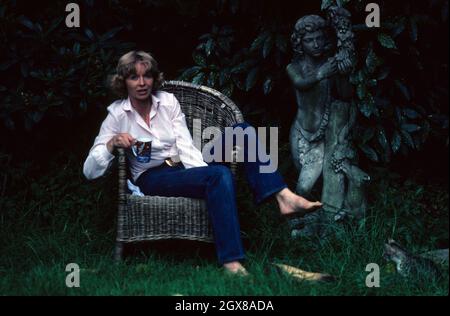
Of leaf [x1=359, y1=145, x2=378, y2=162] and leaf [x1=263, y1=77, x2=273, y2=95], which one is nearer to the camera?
leaf [x1=359, y1=145, x2=378, y2=162]

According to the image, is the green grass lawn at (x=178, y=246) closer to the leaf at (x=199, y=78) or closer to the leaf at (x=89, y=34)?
the leaf at (x=199, y=78)

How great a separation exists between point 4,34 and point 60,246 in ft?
4.94

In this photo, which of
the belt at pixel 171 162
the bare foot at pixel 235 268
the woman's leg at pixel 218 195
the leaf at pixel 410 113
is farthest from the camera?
the leaf at pixel 410 113

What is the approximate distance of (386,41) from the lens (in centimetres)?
482

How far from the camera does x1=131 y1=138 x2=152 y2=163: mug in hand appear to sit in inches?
169

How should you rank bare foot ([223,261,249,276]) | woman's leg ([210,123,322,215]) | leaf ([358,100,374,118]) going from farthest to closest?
leaf ([358,100,374,118]), woman's leg ([210,123,322,215]), bare foot ([223,261,249,276])

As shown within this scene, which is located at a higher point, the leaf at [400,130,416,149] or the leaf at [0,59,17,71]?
the leaf at [0,59,17,71]

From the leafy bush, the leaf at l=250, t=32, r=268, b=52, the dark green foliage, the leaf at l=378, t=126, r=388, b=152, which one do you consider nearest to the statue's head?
the leafy bush

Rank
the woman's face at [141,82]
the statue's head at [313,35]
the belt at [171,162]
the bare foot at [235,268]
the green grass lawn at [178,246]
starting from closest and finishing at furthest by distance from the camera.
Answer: the green grass lawn at [178,246]
the bare foot at [235,268]
the woman's face at [141,82]
the belt at [171,162]
the statue's head at [313,35]

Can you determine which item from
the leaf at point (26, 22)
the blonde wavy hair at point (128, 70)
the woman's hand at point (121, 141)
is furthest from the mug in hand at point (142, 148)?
the leaf at point (26, 22)

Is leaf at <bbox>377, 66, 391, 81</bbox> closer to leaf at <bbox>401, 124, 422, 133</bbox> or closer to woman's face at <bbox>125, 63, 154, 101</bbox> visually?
leaf at <bbox>401, 124, 422, 133</bbox>

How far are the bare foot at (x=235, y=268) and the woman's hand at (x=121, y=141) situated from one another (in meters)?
0.81

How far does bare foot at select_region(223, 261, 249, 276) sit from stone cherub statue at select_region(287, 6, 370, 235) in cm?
82

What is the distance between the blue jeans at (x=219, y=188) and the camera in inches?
163
